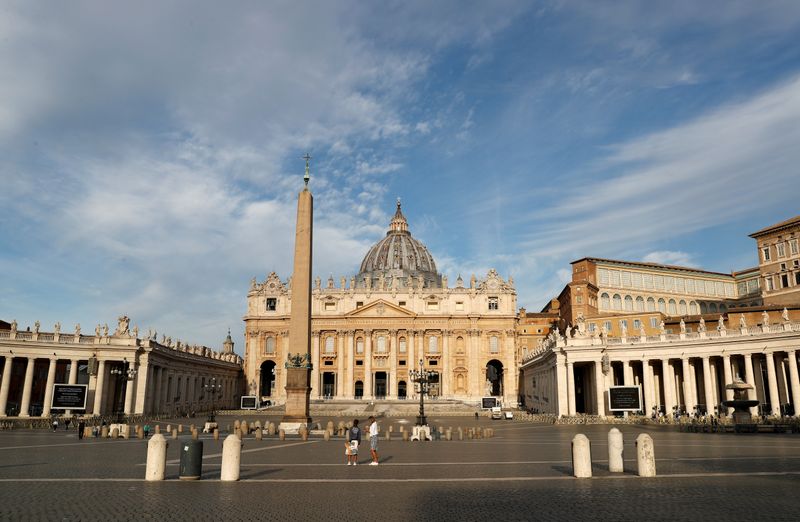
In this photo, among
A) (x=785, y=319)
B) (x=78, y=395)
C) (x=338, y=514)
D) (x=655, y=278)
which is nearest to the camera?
(x=338, y=514)

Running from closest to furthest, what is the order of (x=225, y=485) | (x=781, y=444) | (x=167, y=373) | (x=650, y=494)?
(x=650, y=494) → (x=225, y=485) → (x=781, y=444) → (x=167, y=373)

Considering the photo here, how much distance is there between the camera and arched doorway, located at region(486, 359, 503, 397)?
87819mm

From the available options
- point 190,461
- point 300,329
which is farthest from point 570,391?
point 190,461

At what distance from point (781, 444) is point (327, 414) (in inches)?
2024

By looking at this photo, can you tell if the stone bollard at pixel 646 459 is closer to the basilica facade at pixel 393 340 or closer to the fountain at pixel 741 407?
the fountain at pixel 741 407

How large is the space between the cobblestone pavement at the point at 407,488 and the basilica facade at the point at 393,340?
6843 centimetres

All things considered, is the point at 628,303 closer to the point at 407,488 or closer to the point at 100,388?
the point at 100,388

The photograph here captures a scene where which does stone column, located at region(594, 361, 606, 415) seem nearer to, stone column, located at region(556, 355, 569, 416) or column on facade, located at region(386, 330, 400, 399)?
stone column, located at region(556, 355, 569, 416)

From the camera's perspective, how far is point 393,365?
3477 inches

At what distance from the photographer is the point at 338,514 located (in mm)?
9633

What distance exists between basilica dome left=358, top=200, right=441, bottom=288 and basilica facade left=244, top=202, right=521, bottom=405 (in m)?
16.9

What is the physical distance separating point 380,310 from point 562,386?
42885 mm

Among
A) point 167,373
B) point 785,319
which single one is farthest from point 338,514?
point 167,373

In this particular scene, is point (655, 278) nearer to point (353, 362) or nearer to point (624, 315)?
point (624, 315)
